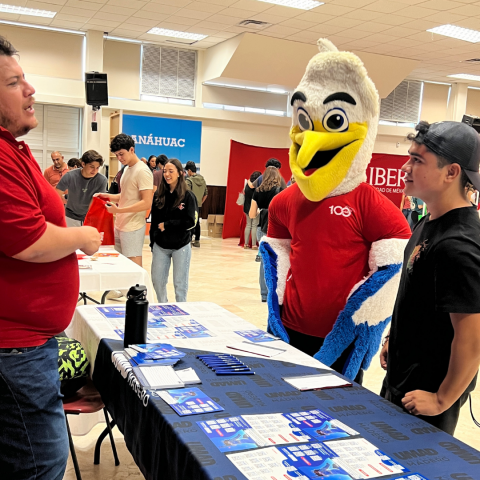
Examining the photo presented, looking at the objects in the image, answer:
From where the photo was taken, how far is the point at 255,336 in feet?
7.09

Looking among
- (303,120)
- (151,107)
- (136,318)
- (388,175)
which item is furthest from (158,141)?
(136,318)

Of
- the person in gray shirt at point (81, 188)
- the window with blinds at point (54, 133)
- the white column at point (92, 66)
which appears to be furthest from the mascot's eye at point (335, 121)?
the window with blinds at point (54, 133)

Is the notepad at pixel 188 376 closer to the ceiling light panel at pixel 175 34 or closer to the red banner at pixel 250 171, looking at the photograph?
the ceiling light panel at pixel 175 34

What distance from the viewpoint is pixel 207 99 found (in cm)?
1273

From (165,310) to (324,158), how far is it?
981mm

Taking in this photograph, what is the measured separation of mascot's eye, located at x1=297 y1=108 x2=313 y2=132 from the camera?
2430mm

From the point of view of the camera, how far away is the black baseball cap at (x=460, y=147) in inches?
61.4

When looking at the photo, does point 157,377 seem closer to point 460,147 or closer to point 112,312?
point 112,312

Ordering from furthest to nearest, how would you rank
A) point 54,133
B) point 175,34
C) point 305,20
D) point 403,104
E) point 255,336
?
point 403,104 < point 54,133 < point 175,34 < point 305,20 < point 255,336

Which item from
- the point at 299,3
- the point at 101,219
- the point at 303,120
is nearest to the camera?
the point at 303,120

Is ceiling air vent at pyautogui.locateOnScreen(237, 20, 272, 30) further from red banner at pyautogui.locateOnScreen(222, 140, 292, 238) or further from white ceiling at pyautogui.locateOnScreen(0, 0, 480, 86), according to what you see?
red banner at pyautogui.locateOnScreen(222, 140, 292, 238)

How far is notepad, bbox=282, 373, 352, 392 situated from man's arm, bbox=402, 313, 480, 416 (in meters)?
0.24

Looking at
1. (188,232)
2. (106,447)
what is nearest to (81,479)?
(106,447)

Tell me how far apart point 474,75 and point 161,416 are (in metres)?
13.8
